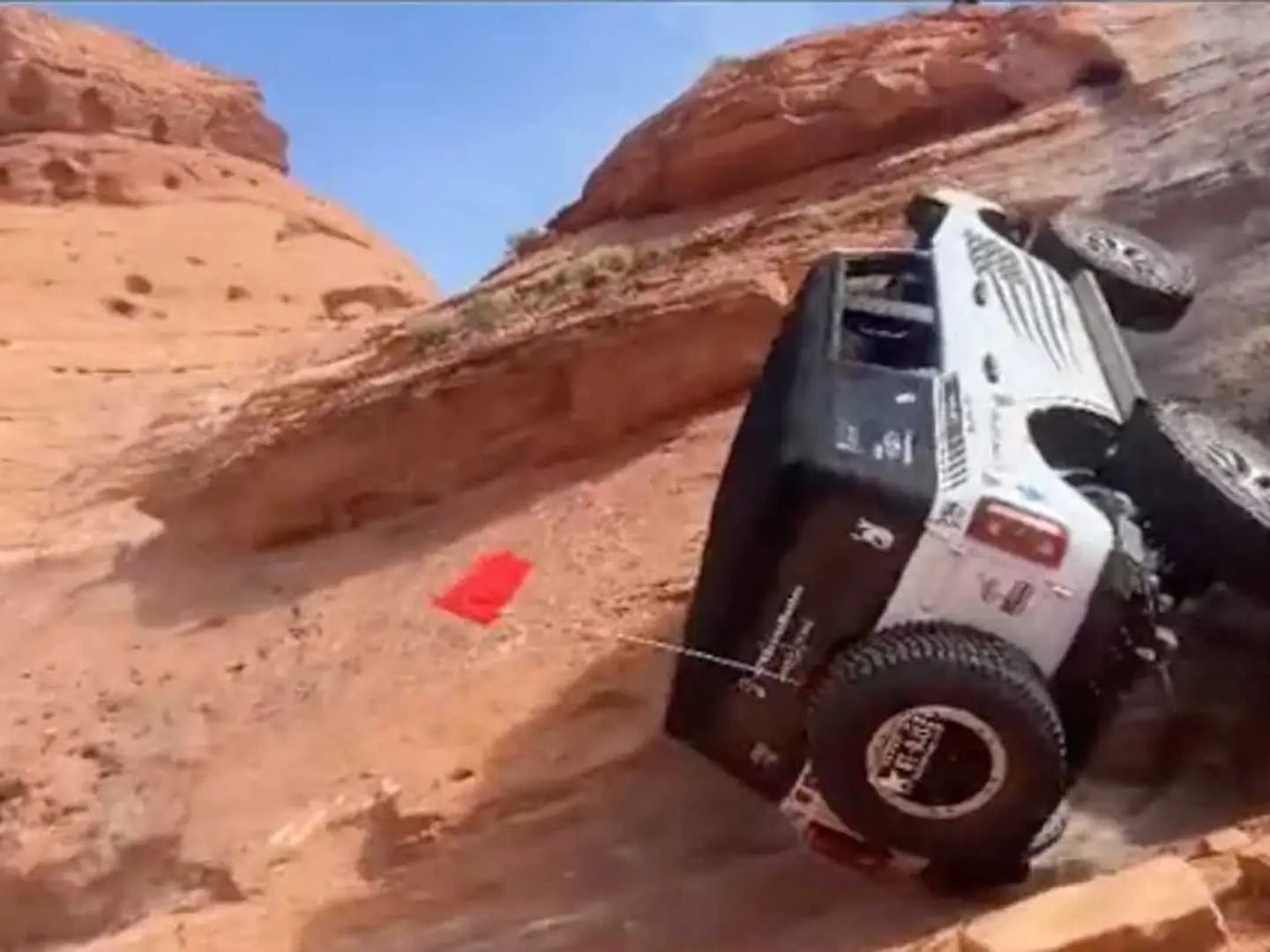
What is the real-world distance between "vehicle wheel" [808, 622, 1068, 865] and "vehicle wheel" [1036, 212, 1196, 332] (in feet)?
8.68

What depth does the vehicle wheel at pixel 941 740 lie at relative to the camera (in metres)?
5.33

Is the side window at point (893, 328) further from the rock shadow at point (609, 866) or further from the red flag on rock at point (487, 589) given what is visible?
the red flag on rock at point (487, 589)

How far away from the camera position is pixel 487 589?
9.12 metres

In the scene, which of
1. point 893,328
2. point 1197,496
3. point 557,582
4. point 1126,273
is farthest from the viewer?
point 557,582

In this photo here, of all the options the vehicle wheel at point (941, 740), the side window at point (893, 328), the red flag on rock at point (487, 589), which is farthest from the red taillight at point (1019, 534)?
the red flag on rock at point (487, 589)

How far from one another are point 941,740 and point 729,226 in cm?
623

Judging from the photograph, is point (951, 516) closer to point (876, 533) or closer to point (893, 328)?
point (876, 533)

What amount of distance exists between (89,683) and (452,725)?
2.23 metres

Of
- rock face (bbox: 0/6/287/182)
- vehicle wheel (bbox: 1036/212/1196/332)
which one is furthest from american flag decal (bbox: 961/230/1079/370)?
rock face (bbox: 0/6/287/182)

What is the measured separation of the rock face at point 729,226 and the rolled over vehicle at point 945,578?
2.80 m

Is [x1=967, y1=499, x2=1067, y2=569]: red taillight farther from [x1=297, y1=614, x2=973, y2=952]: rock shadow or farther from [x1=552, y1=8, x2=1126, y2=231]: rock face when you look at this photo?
[x1=552, y1=8, x2=1126, y2=231]: rock face

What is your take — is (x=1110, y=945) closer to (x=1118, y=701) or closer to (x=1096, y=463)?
(x=1118, y=701)

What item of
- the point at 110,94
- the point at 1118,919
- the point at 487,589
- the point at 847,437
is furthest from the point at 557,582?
the point at 110,94

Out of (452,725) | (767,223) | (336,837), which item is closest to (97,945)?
(336,837)
